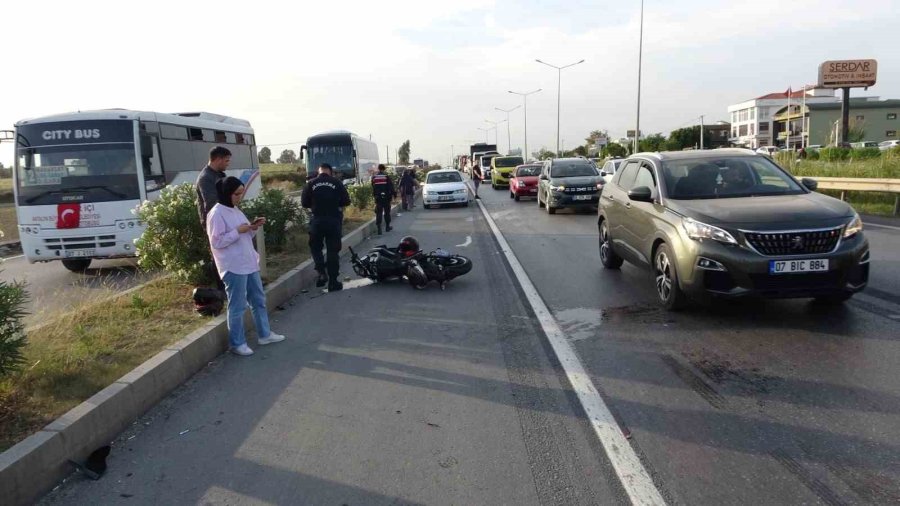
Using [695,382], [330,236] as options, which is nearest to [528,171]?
[330,236]

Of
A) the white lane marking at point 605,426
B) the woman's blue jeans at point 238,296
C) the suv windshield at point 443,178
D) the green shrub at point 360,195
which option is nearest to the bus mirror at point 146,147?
the woman's blue jeans at point 238,296

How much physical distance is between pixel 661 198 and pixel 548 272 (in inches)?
111

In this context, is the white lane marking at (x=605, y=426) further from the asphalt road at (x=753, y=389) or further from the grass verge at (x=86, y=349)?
the grass verge at (x=86, y=349)

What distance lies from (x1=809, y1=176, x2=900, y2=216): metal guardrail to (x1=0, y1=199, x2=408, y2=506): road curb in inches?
599

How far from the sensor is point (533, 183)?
1051 inches

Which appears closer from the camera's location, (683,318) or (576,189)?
(683,318)

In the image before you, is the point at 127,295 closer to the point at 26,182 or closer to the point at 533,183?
the point at 26,182

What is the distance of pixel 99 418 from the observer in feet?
13.9

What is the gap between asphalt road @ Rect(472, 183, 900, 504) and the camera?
339 cm

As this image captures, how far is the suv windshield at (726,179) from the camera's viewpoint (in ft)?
23.4

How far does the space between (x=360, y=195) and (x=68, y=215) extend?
36.8 ft

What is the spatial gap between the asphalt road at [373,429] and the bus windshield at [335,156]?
23093 millimetres

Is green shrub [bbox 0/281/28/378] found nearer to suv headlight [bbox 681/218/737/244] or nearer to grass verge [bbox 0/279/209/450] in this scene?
grass verge [bbox 0/279/209/450]

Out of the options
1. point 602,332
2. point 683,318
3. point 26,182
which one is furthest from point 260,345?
point 26,182
